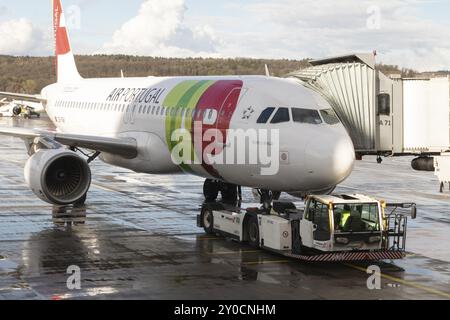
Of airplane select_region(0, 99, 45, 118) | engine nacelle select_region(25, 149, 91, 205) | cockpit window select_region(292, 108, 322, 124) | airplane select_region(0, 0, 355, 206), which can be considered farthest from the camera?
airplane select_region(0, 99, 45, 118)

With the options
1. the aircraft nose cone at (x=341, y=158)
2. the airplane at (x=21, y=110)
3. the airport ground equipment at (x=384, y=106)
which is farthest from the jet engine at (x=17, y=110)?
the aircraft nose cone at (x=341, y=158)

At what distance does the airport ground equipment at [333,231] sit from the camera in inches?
709

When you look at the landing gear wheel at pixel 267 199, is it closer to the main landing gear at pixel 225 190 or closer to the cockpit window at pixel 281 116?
the cockpit window at pixel 281 116

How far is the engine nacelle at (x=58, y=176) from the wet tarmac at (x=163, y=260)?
37.5 inches

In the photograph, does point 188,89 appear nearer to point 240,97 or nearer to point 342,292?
point 240,97

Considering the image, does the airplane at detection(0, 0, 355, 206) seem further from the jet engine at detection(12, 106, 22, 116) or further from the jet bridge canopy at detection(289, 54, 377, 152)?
the jet engine at detection(12, 106, 22, 116)

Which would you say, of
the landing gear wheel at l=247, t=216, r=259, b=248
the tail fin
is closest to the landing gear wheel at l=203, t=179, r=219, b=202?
the landing gear wheel at l=247, t=216, r=259, b=248

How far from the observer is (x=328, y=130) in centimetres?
1881

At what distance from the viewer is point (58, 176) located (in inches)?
932

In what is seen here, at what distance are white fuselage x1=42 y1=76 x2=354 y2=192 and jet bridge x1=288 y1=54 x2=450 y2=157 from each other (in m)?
1.21

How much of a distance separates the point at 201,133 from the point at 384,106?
5019 millimetres

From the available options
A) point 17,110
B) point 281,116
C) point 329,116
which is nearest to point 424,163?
point 329,116

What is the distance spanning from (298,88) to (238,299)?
7.46m

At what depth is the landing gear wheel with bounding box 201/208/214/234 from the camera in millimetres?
22422
